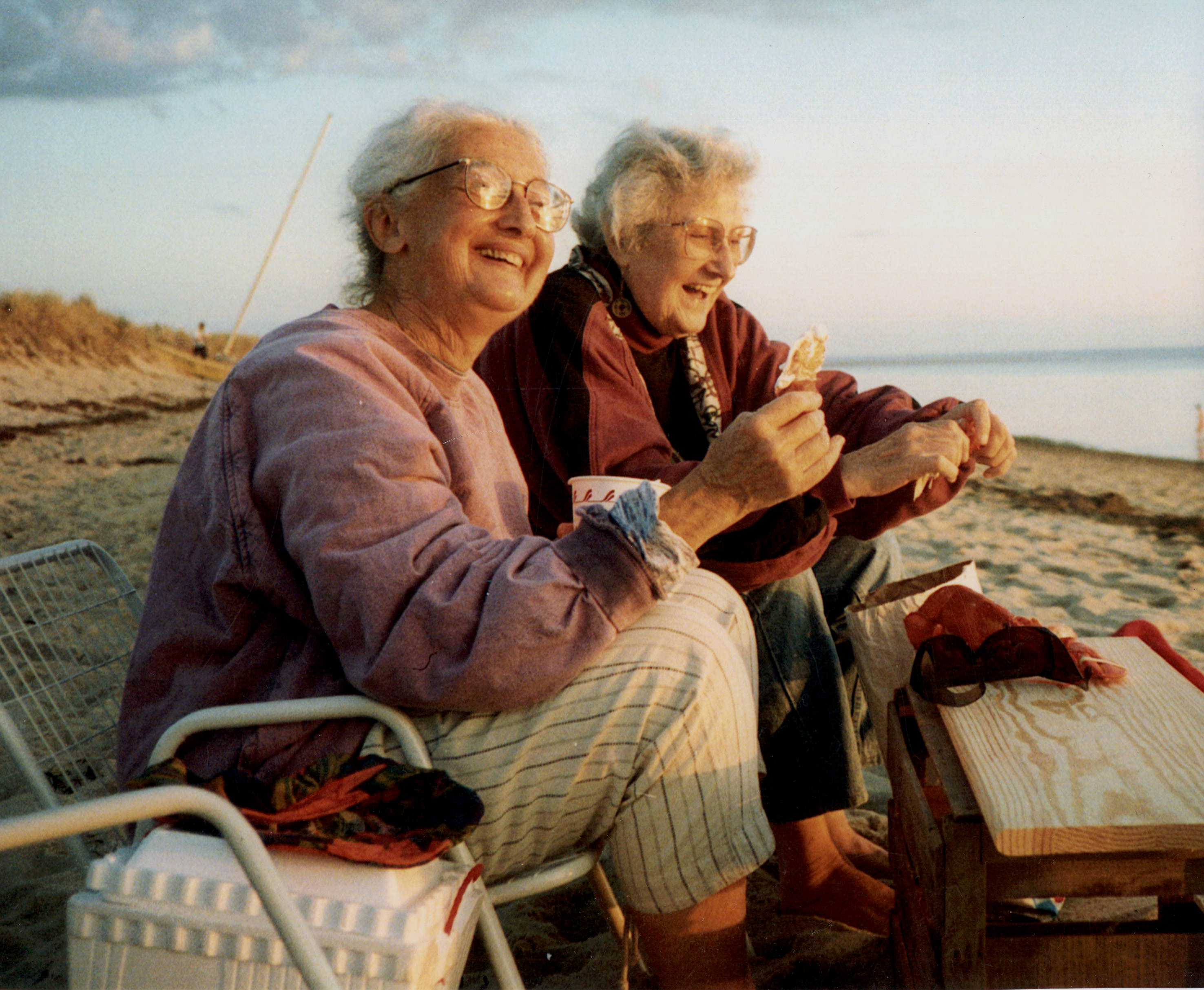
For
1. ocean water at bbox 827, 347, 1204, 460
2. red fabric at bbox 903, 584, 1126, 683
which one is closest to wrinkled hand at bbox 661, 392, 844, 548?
red fabric at bbox 903, 584, 1126, 683

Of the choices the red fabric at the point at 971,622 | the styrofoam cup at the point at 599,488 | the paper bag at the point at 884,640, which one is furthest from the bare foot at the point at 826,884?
the styrofoam cup at the point at 599,488

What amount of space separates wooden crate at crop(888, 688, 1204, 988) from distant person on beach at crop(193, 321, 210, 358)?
1574 centimetres

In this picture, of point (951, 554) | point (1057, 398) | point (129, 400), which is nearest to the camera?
point (951, 554)

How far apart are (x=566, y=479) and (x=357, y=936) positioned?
1289mm

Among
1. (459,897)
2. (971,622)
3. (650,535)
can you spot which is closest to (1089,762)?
(971,622)

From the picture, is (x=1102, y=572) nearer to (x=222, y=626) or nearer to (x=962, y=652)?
(x=962, y=652)

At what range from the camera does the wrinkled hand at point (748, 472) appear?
1.68 m

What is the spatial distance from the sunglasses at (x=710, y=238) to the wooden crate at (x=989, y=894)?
1.19 m

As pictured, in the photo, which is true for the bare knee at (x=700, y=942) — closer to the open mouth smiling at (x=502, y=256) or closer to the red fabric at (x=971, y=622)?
the red fabric at (x=971, y=622)

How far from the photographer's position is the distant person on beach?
52.6ft

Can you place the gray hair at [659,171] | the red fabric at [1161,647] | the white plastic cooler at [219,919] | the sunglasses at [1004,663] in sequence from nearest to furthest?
the white plastic cooler at [219,919] → the sunglasses at [1004,663] → the red fabric at [1161,647] → the gray hair at [659,171]

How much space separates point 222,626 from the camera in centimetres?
155

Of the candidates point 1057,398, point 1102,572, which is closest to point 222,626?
point 1102,572

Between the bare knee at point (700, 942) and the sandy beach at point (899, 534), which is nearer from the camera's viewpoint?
the bare knee at point (700, 942)
